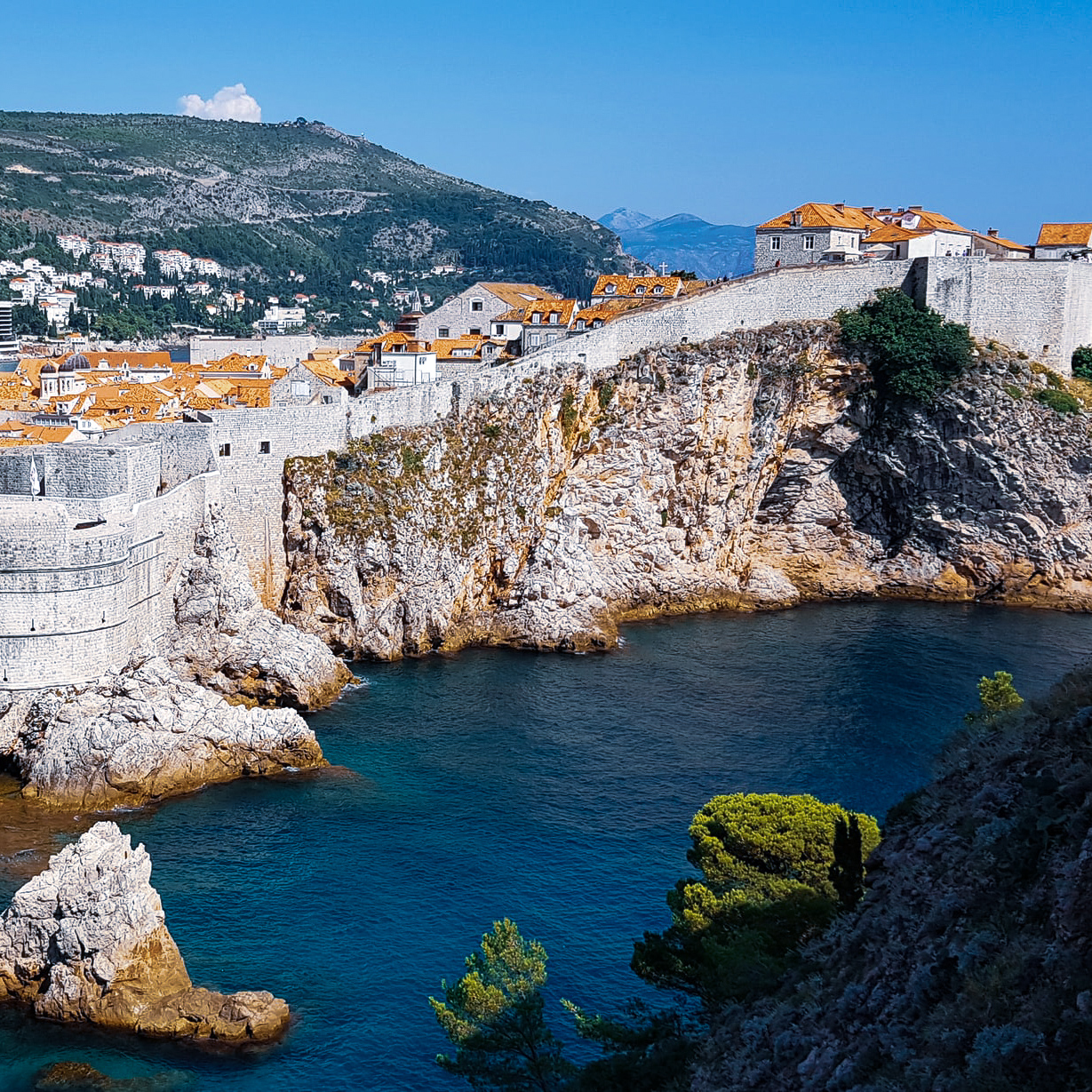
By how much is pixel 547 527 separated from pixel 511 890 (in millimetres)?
22451

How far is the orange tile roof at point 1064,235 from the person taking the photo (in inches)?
2263

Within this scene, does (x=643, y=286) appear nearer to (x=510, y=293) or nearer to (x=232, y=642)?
(x=510, y=293)

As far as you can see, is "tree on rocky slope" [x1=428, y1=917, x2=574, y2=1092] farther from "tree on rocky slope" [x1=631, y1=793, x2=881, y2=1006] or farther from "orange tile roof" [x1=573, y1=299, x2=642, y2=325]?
"orange tile roof" [x1=573, y1=299, x2=642, y2=325]

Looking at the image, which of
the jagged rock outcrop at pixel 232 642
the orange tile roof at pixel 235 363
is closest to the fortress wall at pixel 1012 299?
the orange tile roof at pixel 235 363

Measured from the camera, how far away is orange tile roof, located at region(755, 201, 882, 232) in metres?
57.7

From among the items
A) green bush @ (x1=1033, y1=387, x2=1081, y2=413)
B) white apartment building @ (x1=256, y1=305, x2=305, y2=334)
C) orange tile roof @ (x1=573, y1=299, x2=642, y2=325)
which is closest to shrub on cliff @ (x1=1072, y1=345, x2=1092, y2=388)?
green bush @ (x1=1033, y1=387, x2=1081, y2=413)

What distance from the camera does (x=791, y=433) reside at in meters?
53.1

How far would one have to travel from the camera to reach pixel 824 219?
189 feet

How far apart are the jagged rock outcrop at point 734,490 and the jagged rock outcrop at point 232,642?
734 cm

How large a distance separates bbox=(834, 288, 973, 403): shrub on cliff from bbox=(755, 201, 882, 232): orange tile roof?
565cm

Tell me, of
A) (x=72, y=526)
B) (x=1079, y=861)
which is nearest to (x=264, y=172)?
(x=72, y=526)

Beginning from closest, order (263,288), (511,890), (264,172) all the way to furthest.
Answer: (511,890) < (263,288) < (264,172)

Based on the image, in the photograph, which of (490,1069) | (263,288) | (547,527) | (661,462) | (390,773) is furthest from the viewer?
(263,288)

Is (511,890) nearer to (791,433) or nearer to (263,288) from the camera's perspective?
(791,433)
